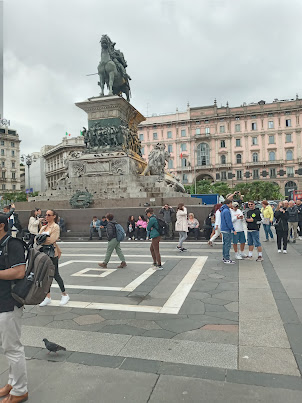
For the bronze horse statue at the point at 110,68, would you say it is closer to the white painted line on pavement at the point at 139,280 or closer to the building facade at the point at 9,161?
the white painted line on pavement at the point at 139,280

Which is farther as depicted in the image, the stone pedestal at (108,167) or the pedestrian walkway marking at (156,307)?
the stone pedestal at (108,167)

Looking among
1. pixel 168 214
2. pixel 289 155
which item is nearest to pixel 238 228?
pixel 168 214

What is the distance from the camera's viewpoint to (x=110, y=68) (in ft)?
61.5

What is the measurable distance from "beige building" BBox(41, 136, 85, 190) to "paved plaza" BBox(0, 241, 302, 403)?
68040 millimetres

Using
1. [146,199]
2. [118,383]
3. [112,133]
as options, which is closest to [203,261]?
[118,383]

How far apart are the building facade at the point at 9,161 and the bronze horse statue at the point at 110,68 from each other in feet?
269

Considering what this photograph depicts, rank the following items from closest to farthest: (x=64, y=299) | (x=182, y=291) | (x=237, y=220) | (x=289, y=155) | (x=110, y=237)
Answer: (x=64, y=299) < (x=182, y=291) < (x=110, y=237) < (x=237, y=220) < (x=289, y=155)

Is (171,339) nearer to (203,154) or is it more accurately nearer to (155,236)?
(155,236)

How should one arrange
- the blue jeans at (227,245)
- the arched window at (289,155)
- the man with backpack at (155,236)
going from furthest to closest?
1. the arched window at (289,155)
2. the blue jeans at (227,245)
3. the man with backpack at (155,236)

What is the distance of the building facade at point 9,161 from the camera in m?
92.8

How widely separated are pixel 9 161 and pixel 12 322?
101 meters

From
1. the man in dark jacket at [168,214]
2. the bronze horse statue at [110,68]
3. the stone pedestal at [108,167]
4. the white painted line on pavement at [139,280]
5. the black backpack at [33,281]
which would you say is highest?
the bronze horse statue at [110,68]

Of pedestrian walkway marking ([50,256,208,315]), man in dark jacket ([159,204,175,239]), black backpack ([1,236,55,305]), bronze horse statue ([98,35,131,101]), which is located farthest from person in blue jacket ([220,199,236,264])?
bronze horse statue ([98,35,131,101])

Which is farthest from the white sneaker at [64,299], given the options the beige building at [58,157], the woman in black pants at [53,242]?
the beige building at [58,157]
